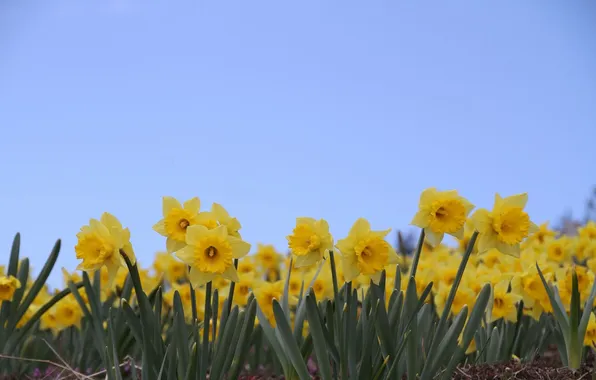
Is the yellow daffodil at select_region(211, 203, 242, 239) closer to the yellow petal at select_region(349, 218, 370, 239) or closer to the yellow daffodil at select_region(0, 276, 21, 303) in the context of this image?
the yellow petal at select_region(349, 218, 370, 239)

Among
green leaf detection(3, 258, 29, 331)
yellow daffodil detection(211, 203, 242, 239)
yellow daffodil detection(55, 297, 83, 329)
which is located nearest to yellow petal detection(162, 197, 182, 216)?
yellow daffodil detection(211, 203, 242, 239)

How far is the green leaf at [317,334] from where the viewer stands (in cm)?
204

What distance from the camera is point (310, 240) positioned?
2182 mm

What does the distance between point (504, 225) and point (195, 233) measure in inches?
43.3

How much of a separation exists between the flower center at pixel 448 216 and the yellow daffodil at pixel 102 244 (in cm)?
104

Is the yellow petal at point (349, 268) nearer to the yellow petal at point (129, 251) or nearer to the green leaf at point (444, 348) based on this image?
the green leaf at point (444, 348)

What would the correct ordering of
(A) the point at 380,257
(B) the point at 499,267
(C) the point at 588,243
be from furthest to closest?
(C) the point at 588,243
(B) the point at 499,267
(A) the point at 380,257

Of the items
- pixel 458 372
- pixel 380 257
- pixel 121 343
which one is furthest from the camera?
pixel 121 343

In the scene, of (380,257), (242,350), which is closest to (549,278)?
(380,257)

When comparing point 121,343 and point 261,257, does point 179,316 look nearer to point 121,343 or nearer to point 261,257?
point 121,343

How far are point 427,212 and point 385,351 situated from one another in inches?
19.9

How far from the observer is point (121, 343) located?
3119 mm

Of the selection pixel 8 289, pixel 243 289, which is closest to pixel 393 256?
pixel 243 289

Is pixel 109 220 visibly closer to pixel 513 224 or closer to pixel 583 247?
pixel 513 224
